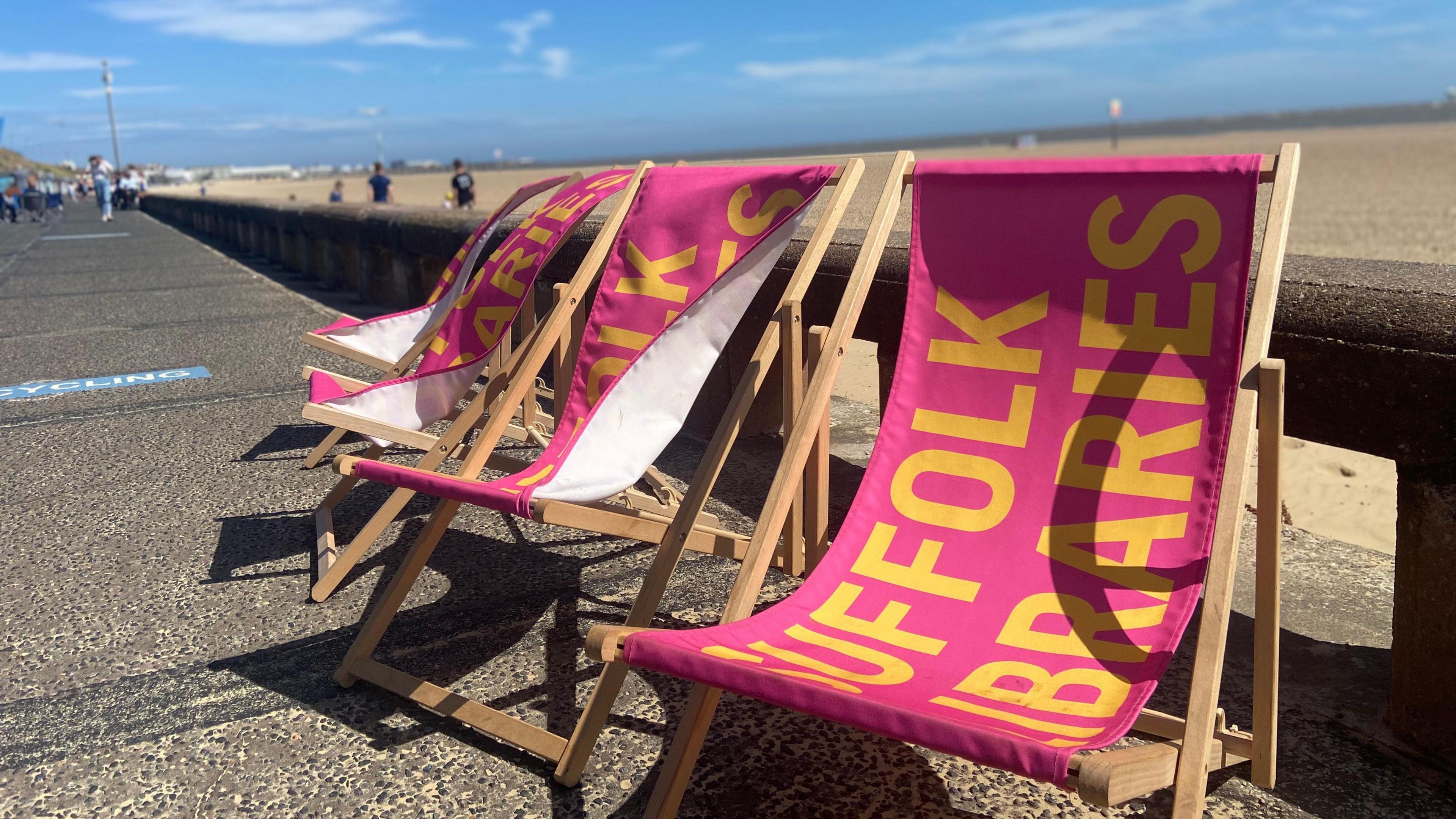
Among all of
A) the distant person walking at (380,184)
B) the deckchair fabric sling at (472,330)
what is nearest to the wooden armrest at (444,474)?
the deckchair fabric sling at (472,330)

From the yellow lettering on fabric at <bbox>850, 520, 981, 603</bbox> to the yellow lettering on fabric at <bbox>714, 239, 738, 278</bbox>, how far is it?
0.86 m

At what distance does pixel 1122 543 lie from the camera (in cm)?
196

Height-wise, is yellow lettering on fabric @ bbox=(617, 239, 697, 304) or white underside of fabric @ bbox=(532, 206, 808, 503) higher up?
yellow lettering on fabric @ bbox=(617, 239, 697, 304)

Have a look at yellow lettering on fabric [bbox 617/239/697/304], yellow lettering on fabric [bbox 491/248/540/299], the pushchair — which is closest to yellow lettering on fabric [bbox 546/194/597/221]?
yellow lettering on fabric [bbox 491/248/540/299]

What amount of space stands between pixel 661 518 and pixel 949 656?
2.37ft

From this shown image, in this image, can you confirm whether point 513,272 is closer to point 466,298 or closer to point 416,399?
point 466,298

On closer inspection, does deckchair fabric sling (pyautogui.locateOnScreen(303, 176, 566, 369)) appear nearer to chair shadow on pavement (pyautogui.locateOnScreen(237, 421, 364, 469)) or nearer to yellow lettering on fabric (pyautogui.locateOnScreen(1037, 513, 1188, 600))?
chair shadow on pavement (pyautogui.locateOnScreen(237, 421, 364, 469))

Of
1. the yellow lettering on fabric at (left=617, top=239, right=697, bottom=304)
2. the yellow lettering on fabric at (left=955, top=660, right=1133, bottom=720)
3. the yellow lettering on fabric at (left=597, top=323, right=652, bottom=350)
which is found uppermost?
the yellow lettering on fabric at (left=617, top=239, right=697, bottom=304)

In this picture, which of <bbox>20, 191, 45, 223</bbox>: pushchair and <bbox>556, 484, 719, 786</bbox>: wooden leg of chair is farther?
<bbox>20, 191, 45, 223</bbox>: pushchair

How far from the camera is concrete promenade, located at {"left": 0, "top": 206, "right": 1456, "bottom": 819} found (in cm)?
191

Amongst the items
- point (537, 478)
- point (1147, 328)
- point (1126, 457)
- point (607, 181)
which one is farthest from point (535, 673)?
point (607, 181)

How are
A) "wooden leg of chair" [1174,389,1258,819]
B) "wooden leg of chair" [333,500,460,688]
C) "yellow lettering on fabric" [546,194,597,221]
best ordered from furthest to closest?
1. "yellow lettering on fabric" [546,194,597,221]
2. "wooden leg of chair" [333,500,460,688]
3. "wooden leg of chair" [1174,389,1258,819]

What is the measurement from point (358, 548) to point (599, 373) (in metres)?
0.73

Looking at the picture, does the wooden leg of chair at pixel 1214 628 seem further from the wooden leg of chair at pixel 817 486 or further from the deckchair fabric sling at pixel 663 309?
the deckchair fabric sling at pixel 663 309
